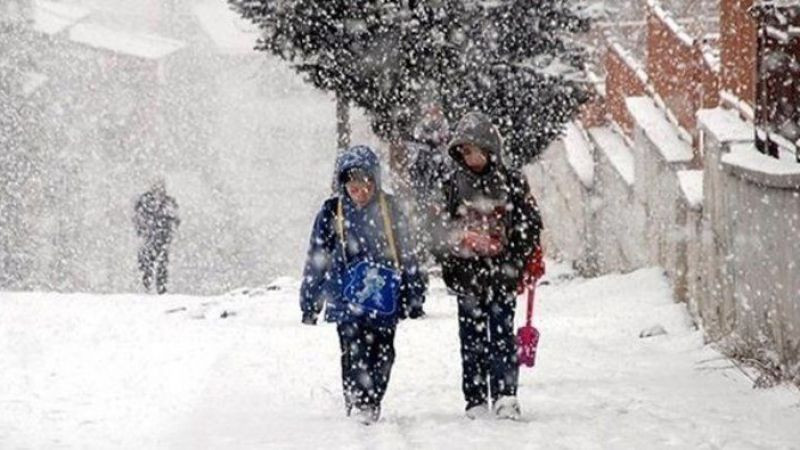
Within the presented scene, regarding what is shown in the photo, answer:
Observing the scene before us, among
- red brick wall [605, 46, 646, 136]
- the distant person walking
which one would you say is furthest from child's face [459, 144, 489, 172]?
the distant person walking

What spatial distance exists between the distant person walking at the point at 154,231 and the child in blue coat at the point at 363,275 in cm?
1352

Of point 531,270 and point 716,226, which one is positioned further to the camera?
point 716,226

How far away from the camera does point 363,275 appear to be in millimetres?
7094

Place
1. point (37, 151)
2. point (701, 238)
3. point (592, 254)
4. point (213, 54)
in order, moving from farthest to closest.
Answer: point (213, 54) → point (37, 151) → point (592, 254) → point (701, 238)

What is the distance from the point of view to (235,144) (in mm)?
52125

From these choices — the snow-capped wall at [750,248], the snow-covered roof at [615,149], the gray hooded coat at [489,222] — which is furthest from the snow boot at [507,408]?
the snow-covered roof at [615,149]

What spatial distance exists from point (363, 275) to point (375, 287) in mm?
86

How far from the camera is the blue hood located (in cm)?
696

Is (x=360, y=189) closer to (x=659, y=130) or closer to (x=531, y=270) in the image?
(x=531, y=270)

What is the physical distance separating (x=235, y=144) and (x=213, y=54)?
516 centimetres

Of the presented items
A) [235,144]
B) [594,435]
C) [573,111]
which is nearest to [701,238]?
[594,435]

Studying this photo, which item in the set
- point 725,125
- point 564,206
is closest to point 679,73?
point 725,125

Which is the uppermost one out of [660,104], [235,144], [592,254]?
[660,104]

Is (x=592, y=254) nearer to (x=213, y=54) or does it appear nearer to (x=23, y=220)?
(x=23, y=220)
